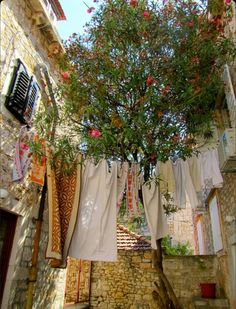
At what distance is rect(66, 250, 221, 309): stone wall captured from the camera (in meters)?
8.22

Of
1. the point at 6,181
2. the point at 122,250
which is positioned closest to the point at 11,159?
the point at 6,181

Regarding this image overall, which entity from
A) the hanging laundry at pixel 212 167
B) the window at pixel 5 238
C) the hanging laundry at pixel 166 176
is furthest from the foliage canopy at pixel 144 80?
the window at pixel 5 238

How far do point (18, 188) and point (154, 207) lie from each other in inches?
95.1

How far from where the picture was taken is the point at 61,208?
198 inches

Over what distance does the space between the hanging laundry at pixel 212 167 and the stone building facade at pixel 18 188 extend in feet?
10.6

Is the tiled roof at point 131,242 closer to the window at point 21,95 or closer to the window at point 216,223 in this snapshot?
the window at point 216,223

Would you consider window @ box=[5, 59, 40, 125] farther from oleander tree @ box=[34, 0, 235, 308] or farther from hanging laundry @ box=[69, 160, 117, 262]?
hanging laundry @ box=[69, 160, 117, 262]

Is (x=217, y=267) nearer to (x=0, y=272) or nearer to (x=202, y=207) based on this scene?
(x=202, y=207)

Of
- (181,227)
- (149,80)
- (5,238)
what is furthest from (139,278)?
(181,227)

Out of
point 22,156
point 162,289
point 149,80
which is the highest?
point 149,80

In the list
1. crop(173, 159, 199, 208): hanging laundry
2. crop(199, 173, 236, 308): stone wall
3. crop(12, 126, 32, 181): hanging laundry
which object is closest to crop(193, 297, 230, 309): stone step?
crop(199, 173, 236, 308): stone wall

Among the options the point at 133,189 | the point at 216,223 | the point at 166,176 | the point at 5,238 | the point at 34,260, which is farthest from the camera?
the point at 216,223

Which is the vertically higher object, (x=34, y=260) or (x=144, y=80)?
(x=144, y=80)

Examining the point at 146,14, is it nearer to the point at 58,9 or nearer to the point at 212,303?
the point at 58,9
